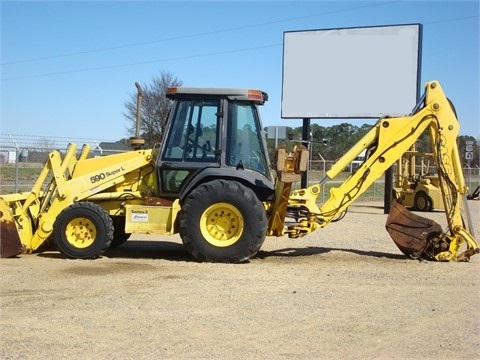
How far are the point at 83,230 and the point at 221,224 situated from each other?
214cm

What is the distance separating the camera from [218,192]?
978cm

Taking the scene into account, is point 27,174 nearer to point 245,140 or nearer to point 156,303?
point 245,140

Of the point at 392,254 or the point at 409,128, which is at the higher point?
the point at 409,128

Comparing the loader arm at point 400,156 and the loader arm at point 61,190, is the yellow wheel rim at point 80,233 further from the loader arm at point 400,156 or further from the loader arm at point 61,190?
the loader arm at point 400,156

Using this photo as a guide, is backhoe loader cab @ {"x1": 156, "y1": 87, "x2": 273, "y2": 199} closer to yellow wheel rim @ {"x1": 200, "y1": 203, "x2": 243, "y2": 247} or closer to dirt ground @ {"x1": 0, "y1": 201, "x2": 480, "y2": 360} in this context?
yellow wheel rim @ {"x1": 200, "y1": 203, "x2": 243, "y2": 247}

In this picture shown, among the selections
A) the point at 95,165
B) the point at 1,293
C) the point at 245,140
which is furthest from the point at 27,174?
the point at 1,293

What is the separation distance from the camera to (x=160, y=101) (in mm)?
32281

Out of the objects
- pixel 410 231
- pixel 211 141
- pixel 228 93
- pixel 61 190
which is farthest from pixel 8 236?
pixel 410 231

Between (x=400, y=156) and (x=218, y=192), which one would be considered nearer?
(x=218, y=192)

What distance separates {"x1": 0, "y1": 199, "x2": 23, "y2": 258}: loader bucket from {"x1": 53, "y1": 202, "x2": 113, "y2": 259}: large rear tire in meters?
0.57

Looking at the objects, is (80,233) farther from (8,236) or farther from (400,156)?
(400,156)

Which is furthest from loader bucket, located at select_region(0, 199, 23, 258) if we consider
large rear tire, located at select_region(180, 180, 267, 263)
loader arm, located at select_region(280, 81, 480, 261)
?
loader arm, located at select_region(280, 81, 480, 261)

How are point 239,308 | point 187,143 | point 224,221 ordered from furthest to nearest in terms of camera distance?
point 187,143 < point 224,221 < point 239,308

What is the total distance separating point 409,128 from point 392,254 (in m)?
2.35
